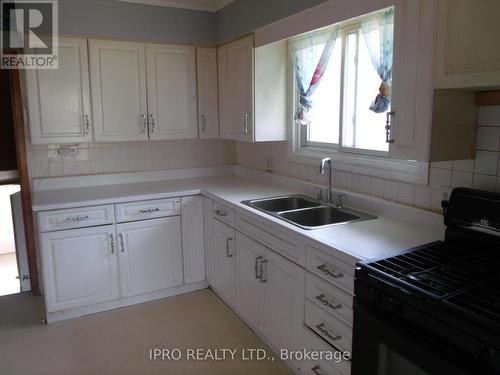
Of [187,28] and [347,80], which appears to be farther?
[187,28]

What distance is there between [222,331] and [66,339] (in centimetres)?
104

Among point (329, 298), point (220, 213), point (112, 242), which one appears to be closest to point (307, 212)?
point (220, 213)

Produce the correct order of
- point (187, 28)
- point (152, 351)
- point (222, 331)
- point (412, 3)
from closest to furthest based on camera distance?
1. point (412, 3)
2. point (152, 351)
3. point (222, 331)
4. point (187, 28)

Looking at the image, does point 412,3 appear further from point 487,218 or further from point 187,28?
point 187,28

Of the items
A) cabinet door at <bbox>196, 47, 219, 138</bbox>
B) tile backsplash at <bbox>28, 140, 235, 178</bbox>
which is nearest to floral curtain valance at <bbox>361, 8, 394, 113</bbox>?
cabinet door at <bbox>196, 47, 219, 138</bbox>

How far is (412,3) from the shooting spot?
163 centimetres

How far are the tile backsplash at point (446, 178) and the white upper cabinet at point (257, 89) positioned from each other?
0.46m

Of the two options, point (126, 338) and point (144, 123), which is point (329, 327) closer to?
point (126, 338)

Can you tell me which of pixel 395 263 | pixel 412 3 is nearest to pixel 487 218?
pixel 395 263

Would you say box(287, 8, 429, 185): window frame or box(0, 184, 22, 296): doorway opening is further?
box(0, 184, 22, 296): doorway opening

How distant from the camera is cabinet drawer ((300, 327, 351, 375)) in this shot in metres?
1.76

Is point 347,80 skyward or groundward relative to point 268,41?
groundward

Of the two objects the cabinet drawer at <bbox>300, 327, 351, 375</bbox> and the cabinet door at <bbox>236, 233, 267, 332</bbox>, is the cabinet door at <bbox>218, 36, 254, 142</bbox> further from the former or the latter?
the cabinet drawer at <bbox>300, 327, 351, 375</bbox>

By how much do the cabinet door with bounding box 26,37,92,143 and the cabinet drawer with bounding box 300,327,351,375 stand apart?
2184mm
